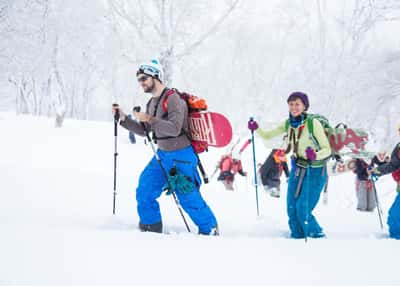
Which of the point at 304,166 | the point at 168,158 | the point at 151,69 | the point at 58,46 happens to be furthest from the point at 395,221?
the point at 58,46

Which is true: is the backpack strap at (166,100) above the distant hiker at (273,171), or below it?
above

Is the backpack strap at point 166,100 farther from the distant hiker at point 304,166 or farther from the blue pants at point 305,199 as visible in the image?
the blue pants at point 305,199

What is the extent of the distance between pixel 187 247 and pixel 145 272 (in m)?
0.49

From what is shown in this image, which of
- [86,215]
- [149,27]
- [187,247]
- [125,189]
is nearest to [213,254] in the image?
[187,247]

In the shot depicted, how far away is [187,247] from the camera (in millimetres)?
2180

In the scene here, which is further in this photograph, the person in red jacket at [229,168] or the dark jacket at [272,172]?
the person in red jacket at [229,168]

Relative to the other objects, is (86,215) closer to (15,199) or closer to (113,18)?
(15,199)

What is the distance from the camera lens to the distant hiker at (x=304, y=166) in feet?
11.7

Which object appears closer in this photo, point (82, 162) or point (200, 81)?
point (82, 162)

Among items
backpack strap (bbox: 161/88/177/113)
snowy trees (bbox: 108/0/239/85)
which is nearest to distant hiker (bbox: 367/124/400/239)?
backpack strap (bbox: 161/88/177/113)

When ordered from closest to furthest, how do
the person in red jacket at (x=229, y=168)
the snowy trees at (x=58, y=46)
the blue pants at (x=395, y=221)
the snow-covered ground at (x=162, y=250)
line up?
the snow-covered ground at (x=162, y=250) < the blue pants at (x=395, y=221) < the person in red jacket at (x=229, y=168) < the snowy trees at (x=58, y=46)

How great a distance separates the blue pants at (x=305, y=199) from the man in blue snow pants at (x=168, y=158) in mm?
1157

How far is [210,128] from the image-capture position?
126 inches

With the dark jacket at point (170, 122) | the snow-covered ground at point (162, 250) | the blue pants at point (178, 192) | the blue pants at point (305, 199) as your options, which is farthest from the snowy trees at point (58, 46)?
the blue pants at point (305, 199)
